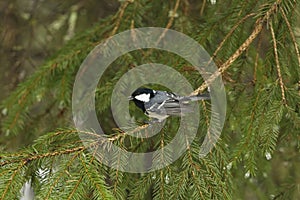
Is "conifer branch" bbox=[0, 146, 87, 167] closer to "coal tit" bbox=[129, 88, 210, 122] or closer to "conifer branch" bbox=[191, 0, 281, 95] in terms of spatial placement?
"coal tit" bbox=[129, 88, 210, 122]

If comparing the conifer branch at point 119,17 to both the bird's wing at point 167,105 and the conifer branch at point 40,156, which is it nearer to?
the bird's wing at point 167,105

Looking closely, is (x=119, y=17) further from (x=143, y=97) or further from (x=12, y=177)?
(x=12, y=177)

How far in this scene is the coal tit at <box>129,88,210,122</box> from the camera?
1479 mm

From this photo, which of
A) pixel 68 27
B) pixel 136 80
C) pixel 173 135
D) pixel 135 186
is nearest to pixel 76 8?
pixel 68 27

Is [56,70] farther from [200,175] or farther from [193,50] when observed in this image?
[200,175]

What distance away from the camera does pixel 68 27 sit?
2.78 metres

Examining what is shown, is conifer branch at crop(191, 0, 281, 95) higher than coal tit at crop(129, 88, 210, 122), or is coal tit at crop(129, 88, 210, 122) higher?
conifer branch at crop(191, 0, 281, 95)

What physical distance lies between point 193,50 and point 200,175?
1.91ft

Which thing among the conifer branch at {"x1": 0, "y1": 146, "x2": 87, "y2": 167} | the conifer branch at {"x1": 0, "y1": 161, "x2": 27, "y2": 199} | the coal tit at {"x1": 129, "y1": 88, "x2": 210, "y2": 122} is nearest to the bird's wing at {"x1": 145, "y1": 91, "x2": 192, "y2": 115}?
the coal tit at {"x1": 129, "y1": 88, "x2": 210, "y2": 122}

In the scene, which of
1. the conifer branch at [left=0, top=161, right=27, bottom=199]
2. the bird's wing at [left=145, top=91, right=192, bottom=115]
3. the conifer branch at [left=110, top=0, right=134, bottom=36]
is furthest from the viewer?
the conifer branch at [left=110, top=0, right=134, bottom=36]

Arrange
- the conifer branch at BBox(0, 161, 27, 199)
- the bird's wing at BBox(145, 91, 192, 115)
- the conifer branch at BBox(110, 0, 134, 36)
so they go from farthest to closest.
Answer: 1. the conifer branch at BBox(110, 0, 134, 36)
2. the bird's wing at BBox(145, 91, 192, 115)
3. the conifer branch at BBox(0, 161, 27, 199)

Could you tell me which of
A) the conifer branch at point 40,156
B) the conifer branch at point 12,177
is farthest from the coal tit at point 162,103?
the conifer branch at point 12,177

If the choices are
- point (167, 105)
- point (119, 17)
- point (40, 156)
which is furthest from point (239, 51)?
point (40, 156)

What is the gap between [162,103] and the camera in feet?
4.95
